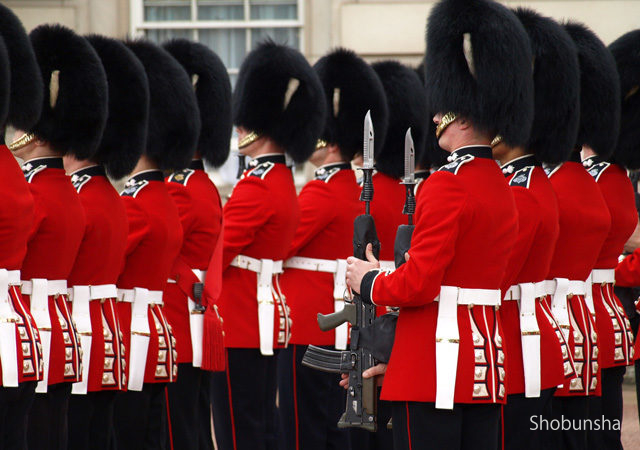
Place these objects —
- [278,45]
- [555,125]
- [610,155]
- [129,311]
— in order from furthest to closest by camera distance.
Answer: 1. [278,45]
2. [610,155]
3. [129,311]
4. [555,125]

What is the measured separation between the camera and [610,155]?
16.6ft

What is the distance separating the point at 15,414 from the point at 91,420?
747 mm

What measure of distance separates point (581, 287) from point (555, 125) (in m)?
0.73

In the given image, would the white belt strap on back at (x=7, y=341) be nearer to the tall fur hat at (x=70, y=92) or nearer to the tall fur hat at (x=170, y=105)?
the tall fur hat at (x=70, y=92)

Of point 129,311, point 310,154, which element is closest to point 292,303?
point 310,154

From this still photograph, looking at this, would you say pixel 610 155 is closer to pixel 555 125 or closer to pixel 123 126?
pixel 555 125

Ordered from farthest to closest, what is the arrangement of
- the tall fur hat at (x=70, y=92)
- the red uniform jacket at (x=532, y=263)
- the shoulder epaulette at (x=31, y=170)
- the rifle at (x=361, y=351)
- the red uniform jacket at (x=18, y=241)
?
the tall fur hat at (x=70, y=92) → the shoulder epaulette at (x=31, y=170) → the red uniform jacket at (x=532, y=263) → the rifle at (x=361, y=351) → the red uniform jacket at (x=18, y=241)

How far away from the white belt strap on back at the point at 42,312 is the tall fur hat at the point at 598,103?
7.55 feet

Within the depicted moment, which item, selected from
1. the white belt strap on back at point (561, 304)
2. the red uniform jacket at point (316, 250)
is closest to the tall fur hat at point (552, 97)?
the white belt strap on back at point (561, 304)

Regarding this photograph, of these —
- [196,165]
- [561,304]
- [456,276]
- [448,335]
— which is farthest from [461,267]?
[196,165]

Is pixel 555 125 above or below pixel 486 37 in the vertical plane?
below

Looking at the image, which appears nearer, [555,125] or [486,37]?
[486,37]

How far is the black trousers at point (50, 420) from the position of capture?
13.2 feet

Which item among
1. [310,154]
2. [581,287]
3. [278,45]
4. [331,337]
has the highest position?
[278,45]
